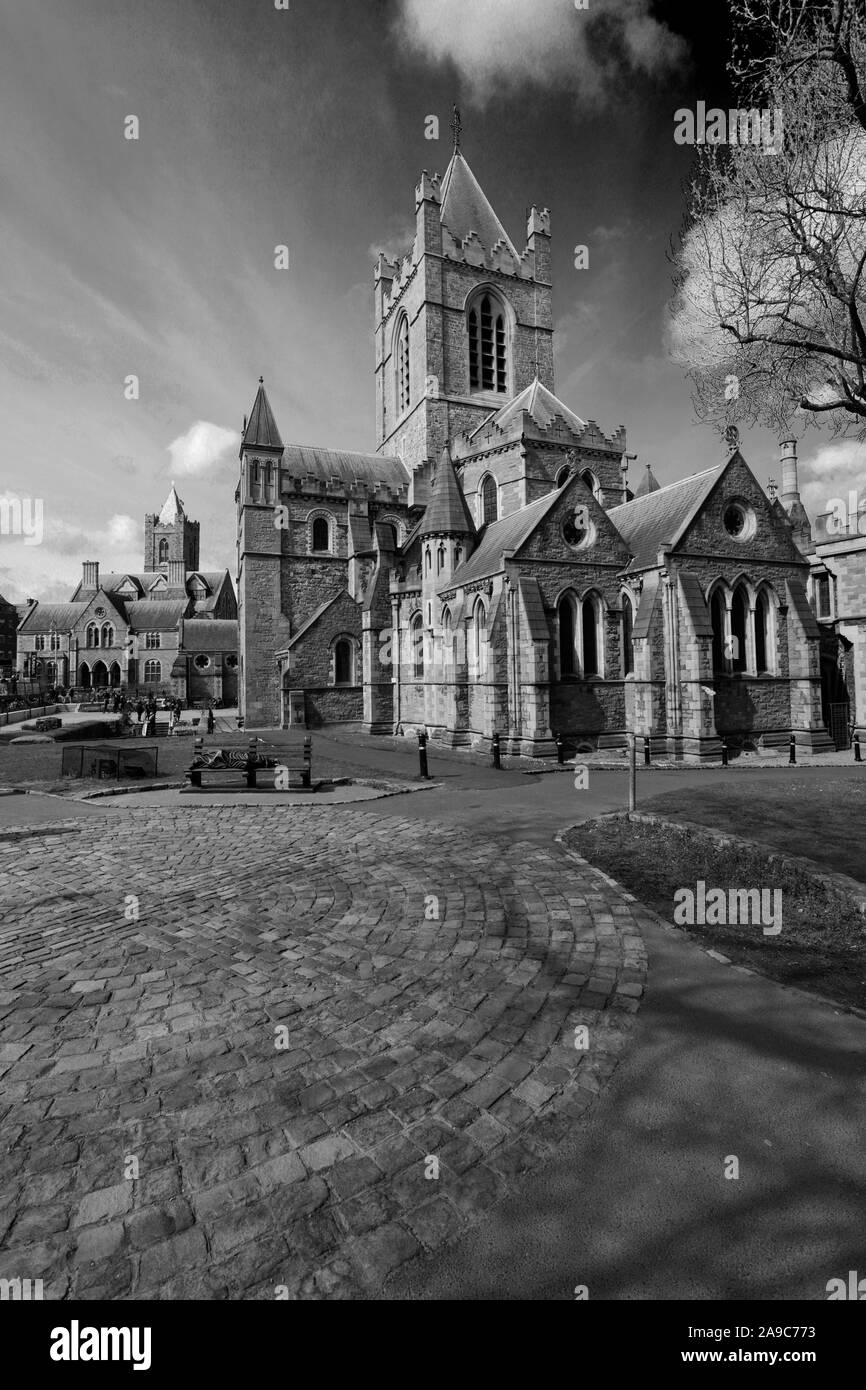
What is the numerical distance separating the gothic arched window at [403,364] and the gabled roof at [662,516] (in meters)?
21.0

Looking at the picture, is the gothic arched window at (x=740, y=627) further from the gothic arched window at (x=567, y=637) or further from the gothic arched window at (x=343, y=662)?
the gothic arched window at (x=343, y=662)

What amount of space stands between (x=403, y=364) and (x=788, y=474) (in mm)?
25064

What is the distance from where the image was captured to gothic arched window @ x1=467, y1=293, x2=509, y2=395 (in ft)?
124

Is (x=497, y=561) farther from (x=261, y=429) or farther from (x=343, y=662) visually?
(x=261, y=429)

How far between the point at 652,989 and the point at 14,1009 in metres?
4.55

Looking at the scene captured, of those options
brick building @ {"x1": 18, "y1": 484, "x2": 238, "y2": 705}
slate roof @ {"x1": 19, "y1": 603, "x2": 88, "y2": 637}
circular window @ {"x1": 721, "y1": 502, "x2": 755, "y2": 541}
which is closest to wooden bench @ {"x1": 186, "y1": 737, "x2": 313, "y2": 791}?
circular window @ {"x1": 721, "y1": 502, "x2": 755, "y2": 541}

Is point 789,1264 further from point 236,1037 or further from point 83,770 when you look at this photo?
point 83,770

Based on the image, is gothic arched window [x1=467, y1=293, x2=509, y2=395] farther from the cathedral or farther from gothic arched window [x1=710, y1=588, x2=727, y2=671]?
gothic arched window [x1=710, y1=588, x2=727, y2=671]

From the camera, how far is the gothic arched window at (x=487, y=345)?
37.8 meters

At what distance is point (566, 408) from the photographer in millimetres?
34156

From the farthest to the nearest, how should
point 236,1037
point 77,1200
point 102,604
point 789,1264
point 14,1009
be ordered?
1. point 102,604
2. point 14,1009
3. point 236,1037
4. point 77,1200
5. point 789,1264
